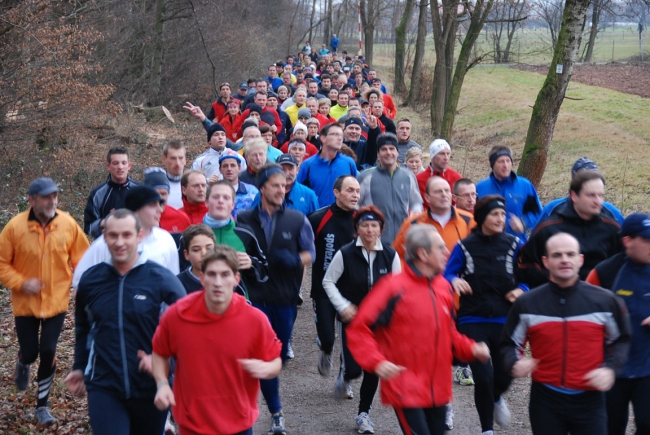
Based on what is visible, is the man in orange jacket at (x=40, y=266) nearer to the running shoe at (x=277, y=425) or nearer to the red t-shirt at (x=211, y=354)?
the running shoe at (x=277, y=425)

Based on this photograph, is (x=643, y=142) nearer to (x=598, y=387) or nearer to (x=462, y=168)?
(x=462, y=168)

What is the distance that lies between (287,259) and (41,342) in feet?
7.56

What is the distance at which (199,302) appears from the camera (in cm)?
450

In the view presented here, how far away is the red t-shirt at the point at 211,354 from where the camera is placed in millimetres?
4441

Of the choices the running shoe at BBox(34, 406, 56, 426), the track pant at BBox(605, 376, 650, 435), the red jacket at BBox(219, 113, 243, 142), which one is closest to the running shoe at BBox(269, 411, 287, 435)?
the running shoe at BBox(34, 406, 56, 426)

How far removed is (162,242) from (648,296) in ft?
11.9

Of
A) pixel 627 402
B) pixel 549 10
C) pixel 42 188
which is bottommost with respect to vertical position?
pixel 627 402

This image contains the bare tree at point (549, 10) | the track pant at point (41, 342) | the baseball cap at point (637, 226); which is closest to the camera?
the baseball cap at point (637, 226)

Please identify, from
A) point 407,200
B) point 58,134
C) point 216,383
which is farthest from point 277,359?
point 58,134

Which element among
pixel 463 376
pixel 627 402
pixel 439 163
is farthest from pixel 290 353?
pixel 627 402

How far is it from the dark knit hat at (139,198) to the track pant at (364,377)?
2.19m

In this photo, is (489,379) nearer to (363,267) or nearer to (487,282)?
(487,282)

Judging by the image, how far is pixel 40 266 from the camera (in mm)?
6684

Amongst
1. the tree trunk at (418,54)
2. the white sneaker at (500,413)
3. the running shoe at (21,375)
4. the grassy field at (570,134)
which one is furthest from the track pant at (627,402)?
the tree trunk at (418,54)
